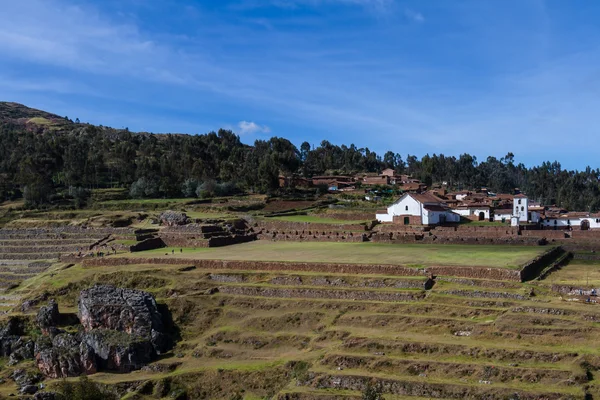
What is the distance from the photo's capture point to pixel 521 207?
50.2m

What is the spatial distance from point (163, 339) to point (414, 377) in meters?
14.2

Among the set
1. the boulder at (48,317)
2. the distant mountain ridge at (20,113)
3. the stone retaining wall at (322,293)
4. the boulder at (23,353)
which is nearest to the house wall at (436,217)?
the stone retaining wall at (322,293)

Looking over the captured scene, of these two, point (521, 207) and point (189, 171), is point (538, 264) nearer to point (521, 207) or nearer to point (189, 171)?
point (521, 207)

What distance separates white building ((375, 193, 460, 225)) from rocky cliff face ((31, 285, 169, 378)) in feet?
82.0

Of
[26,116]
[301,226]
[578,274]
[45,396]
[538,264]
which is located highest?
[26,116]

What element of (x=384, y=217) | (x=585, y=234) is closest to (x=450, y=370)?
(x=585, y=234)

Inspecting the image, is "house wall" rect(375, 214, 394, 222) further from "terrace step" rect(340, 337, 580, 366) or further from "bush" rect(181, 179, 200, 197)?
"bush" rect(181, 179, 200, 197)

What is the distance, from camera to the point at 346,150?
12394 centimetres

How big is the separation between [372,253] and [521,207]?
20.4m

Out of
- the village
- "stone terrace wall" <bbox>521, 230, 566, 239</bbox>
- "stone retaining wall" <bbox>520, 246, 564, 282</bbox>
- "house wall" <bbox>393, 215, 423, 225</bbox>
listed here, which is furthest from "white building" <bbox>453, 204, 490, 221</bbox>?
"stone retaining wall" <bbox>520, 246, 564, 282</bbox>

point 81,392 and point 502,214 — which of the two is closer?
point 81,392

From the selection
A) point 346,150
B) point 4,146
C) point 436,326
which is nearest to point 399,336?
point 436,326

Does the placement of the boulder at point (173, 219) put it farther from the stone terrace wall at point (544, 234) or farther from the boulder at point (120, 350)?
the stone terrace wall at point (544, 234)

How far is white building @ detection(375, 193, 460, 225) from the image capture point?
156 ft
